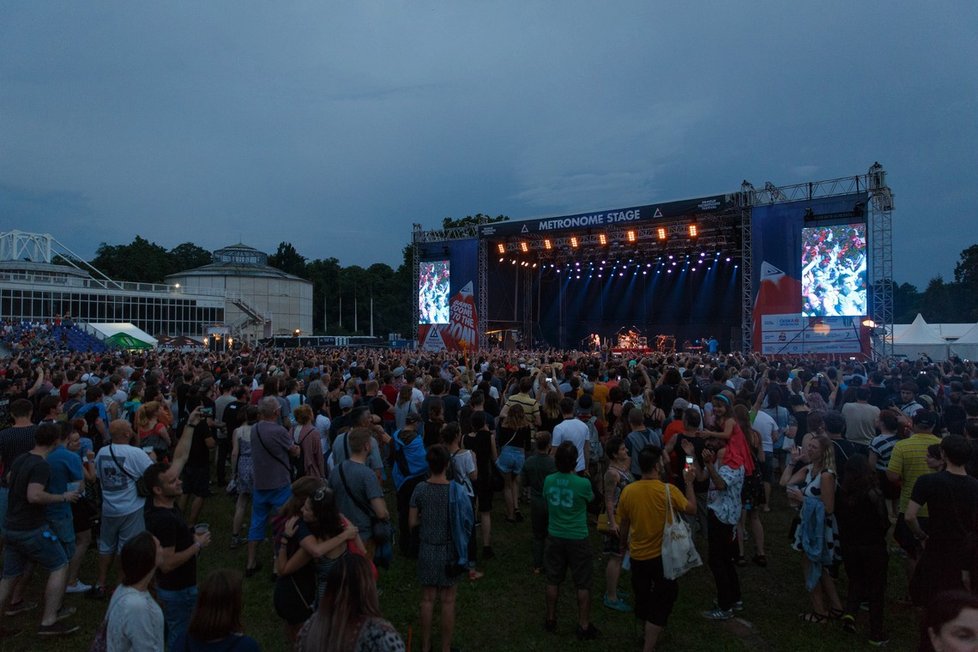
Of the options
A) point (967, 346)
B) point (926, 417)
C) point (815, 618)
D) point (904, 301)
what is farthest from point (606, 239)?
point (904, 301)

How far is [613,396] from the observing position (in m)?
7.36

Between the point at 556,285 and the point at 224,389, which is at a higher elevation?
the point at 556,285

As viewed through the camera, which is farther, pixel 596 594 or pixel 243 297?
pixel 243 297

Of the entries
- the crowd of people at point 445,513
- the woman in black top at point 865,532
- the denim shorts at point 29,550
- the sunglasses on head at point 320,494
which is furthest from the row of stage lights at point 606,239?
the denim shorts at point 29,550

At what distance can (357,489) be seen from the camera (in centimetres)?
394

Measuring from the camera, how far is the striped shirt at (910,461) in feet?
14.4

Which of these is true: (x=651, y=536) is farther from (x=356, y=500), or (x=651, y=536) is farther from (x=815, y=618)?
(x=356, y=500)

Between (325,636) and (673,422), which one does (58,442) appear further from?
(673,422)

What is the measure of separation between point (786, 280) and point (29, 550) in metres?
21.5

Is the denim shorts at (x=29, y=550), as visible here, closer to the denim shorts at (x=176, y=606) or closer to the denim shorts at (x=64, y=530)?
the denim shorts at (x=64, y=530)

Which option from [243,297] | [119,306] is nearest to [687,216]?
[119,306]

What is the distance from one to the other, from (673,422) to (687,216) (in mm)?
18058

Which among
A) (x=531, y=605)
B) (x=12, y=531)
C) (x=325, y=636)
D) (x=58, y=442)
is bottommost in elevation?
(x=531, y=605)

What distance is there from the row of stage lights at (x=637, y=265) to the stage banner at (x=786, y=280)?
8.19 meters
